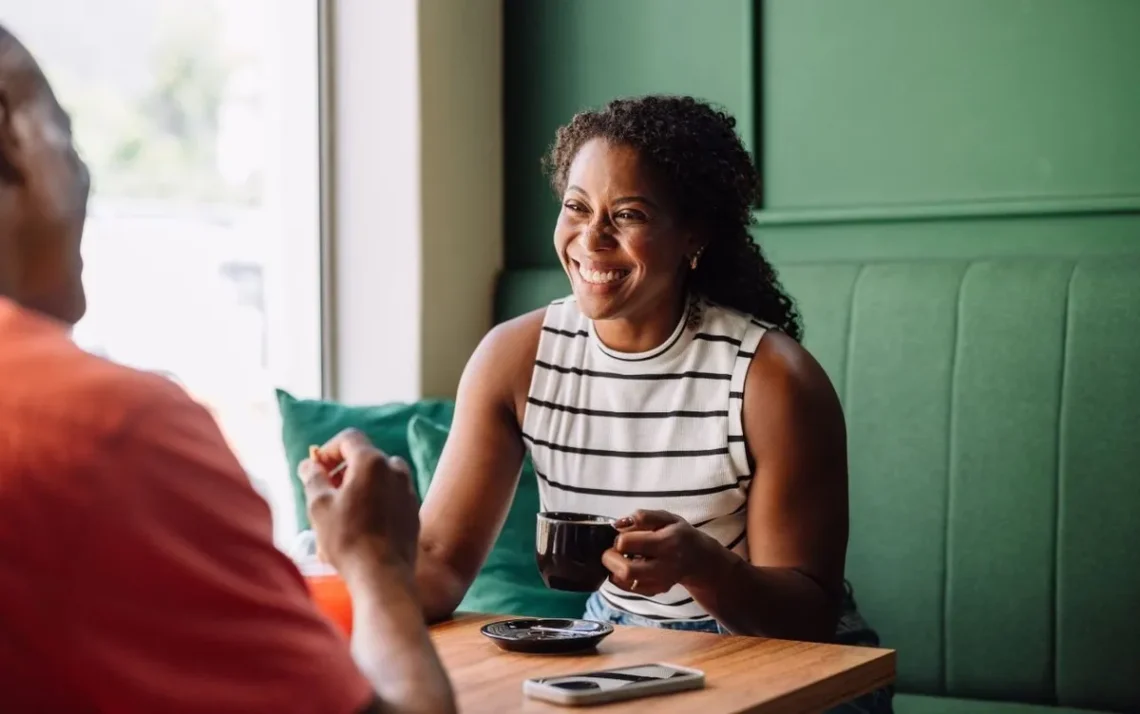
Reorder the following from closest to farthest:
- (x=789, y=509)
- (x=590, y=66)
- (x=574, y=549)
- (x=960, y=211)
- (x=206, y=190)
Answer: (x=574, y=549), (x=789, y=509), (x=960, y=211), (x=206, y=190), (x=590, y=66)

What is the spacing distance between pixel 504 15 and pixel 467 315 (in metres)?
0.72

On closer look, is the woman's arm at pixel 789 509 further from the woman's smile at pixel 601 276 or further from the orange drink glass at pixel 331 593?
the orange drink glass at pixel 331 593

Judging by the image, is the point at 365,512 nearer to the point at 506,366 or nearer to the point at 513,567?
the point at 506,366

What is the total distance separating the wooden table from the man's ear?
0.61m

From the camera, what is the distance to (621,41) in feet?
10.7

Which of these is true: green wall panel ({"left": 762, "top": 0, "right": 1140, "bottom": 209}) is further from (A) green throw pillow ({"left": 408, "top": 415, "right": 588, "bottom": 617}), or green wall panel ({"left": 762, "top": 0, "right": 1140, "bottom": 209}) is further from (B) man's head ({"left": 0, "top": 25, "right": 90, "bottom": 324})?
(B) man's head ({"left": 0, "top": 25, "right": 90, "bottom": 324})

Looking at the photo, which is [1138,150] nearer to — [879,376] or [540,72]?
[879,376]

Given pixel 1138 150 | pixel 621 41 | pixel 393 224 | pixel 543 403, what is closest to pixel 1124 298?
pixel 1138 150

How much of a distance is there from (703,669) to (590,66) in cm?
212

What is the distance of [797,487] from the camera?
1924mm

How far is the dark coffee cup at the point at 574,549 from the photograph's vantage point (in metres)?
1.53

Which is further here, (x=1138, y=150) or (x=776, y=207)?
(x=776, y=207)

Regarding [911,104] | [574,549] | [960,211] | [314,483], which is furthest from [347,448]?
[911,104]

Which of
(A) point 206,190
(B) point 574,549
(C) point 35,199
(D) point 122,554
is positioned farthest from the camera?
(A) point 206,190
